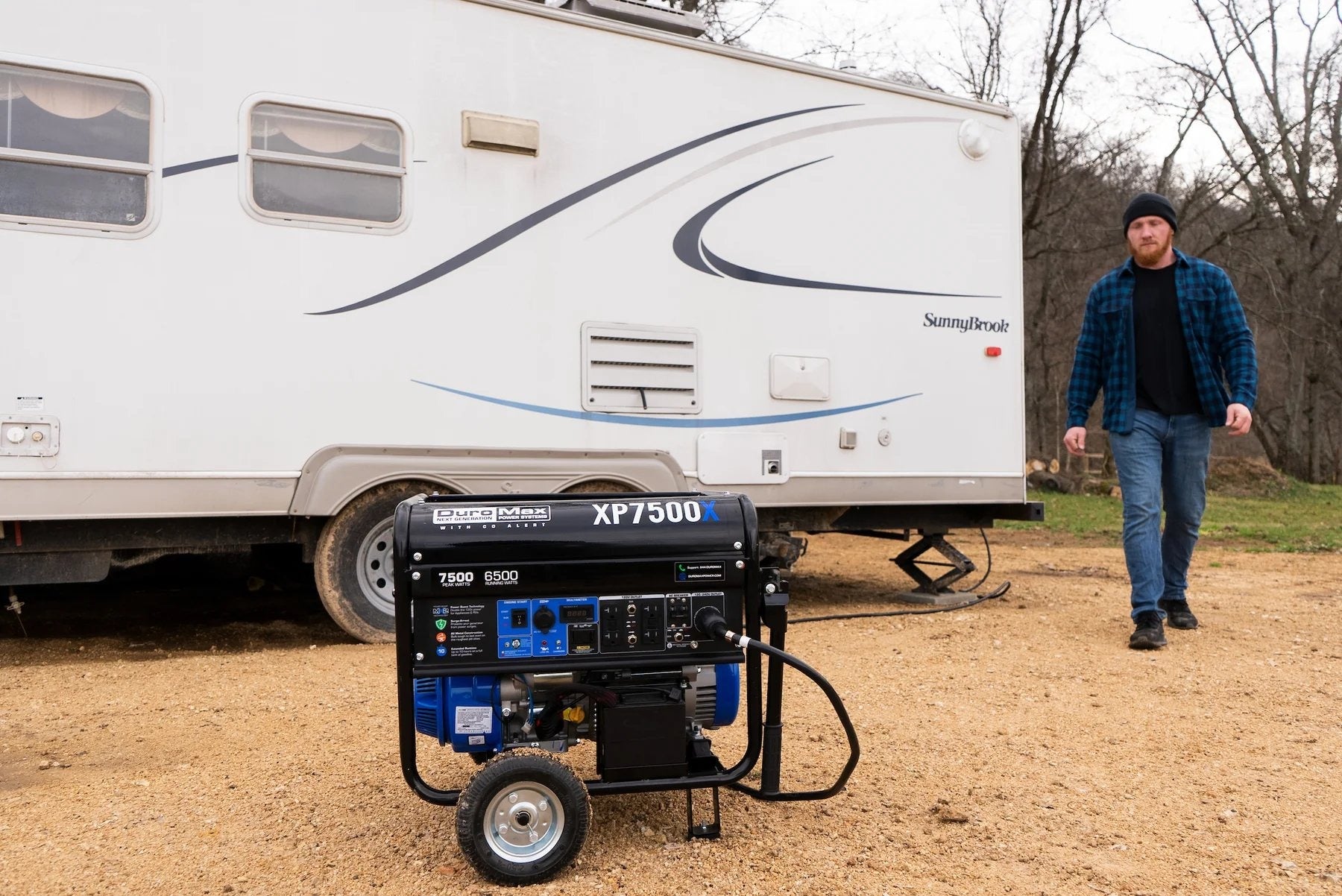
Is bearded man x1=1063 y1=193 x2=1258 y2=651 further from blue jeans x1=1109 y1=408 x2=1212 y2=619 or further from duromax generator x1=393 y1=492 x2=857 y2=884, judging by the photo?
duromax generator x1=393 y1=492 x2=857 y2=884

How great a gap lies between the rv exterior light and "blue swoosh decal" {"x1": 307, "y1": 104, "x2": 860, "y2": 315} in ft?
3.65

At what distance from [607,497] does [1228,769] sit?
6.95ft

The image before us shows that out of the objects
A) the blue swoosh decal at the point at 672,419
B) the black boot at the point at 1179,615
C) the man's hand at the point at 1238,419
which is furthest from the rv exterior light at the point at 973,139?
the black boot at the point at 1179,615

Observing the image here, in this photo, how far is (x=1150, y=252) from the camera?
522 centimetres

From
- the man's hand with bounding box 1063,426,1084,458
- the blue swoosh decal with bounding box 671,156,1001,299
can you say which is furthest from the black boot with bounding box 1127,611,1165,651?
the blue swoosh decal with bounding box 671,156,1001,299

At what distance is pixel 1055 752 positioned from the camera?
347cm

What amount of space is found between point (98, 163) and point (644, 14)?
9.23 ft

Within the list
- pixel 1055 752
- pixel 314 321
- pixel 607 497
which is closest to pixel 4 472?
pixel 314 321

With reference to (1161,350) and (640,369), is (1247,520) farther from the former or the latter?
(640,369)

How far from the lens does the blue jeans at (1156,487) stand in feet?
16.7

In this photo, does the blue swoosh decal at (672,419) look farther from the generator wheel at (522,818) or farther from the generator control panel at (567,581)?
the generator wheel at (522,818)

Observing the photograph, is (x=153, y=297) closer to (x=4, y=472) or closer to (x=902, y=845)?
(x=4, y=472)

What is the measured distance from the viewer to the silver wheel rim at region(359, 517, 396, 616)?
5184mm

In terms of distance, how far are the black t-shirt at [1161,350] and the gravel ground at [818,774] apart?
1.16m
